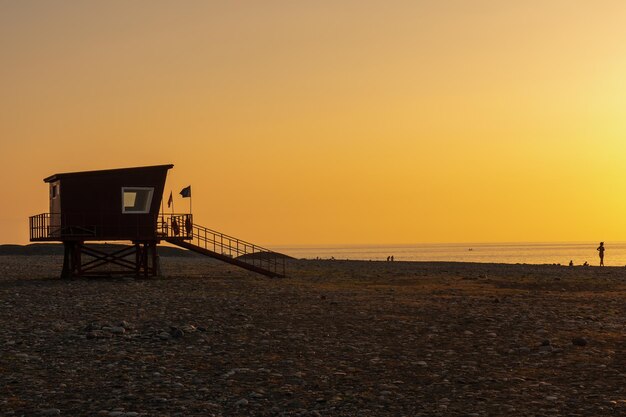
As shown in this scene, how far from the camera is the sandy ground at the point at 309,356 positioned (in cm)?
1277

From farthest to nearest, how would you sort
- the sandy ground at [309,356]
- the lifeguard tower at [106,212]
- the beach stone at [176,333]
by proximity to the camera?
1. the lifeguard tower at [106,212]
2. the beach stone at [176,333]
3. the sandy ground at [309,356]

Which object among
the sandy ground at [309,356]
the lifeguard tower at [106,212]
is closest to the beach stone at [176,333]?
the sandy ground at [309,356]

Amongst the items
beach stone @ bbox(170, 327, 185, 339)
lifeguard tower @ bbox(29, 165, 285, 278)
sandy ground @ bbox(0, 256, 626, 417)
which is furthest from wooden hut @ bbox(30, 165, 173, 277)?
beach stone @ bbox(170, 327, 185, 339)

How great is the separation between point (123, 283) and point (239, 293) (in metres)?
9.33

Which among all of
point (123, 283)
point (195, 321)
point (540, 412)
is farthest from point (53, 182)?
point (540, 412)

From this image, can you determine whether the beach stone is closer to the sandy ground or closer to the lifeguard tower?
the sandy ground

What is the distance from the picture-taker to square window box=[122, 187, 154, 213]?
42312mm


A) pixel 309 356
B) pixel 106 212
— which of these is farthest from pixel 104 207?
pixel 309 356

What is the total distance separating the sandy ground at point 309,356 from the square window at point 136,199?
1269 centimetres

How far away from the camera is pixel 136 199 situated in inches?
1679

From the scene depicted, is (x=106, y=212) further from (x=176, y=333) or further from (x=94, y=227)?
(x=176, y=333)

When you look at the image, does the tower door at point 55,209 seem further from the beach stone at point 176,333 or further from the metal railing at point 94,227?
the beach stone at point 176,333

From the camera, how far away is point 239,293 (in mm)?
33031

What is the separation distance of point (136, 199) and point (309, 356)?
27890 millimetres
